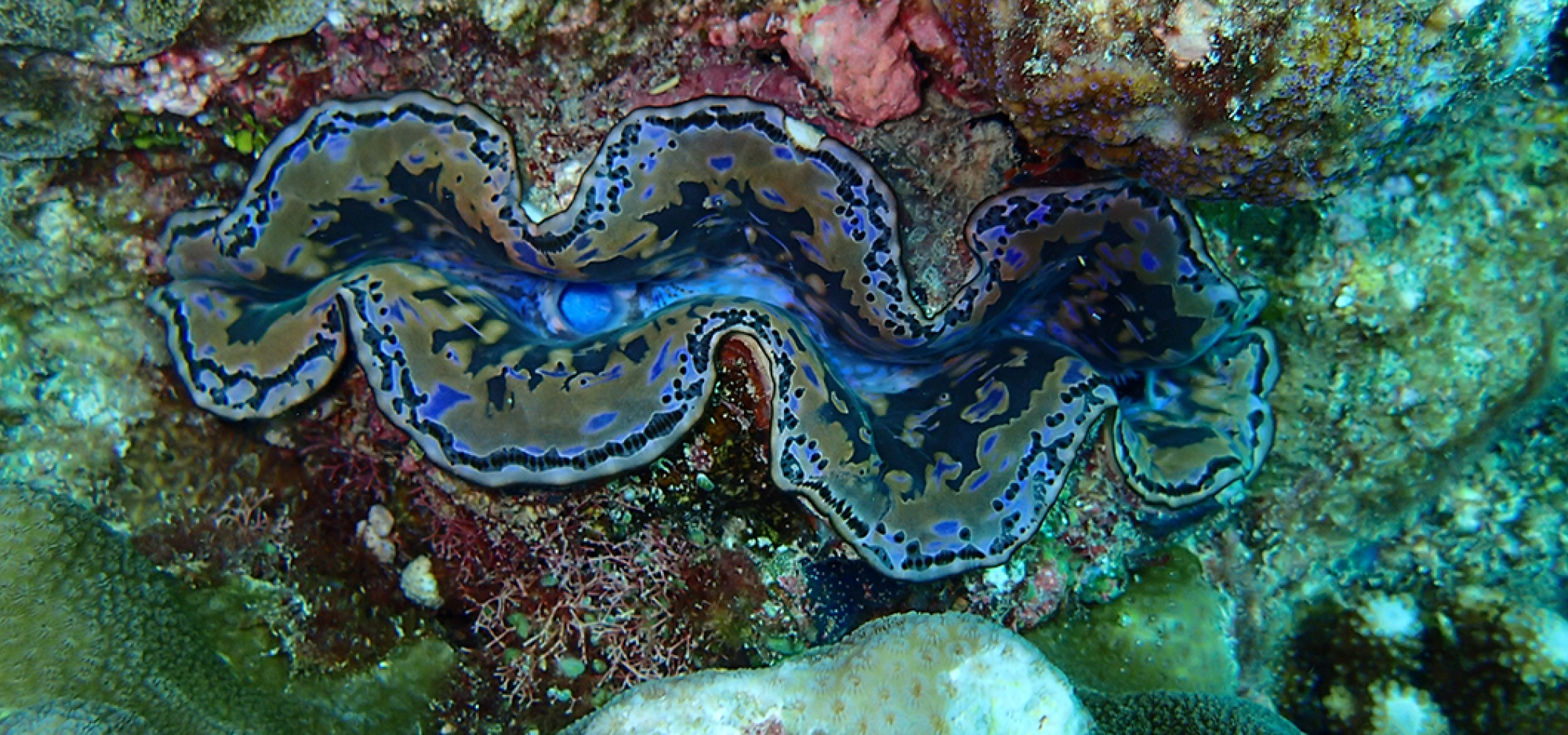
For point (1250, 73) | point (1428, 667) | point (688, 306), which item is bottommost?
point (1428, 667)

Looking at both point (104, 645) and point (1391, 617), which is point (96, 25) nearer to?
point (104, 645)

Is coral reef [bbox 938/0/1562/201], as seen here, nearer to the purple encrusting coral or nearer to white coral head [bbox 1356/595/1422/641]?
the purple encrusting coral

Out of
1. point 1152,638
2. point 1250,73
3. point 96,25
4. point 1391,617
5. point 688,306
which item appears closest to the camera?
point 1250,73

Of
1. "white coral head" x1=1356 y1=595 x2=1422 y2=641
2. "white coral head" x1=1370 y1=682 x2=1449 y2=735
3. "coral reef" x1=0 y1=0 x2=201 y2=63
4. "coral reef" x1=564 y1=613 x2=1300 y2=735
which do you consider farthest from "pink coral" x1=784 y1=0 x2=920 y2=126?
"white coral head" x1=1370 y1=682 x2=1449 y2=735

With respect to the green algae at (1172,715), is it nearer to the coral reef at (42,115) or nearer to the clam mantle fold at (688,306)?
the clam mantle fold at (688,306)

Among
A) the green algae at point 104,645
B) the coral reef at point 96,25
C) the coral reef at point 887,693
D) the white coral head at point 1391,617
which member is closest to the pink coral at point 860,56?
the coral reef at point 887,693

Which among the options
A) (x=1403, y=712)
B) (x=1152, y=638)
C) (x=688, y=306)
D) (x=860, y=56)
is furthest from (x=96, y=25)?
(x=1403, y=712)

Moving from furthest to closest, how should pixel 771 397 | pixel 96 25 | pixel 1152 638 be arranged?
pixel 1152 638, pixel 771 397, pixel 96 25
